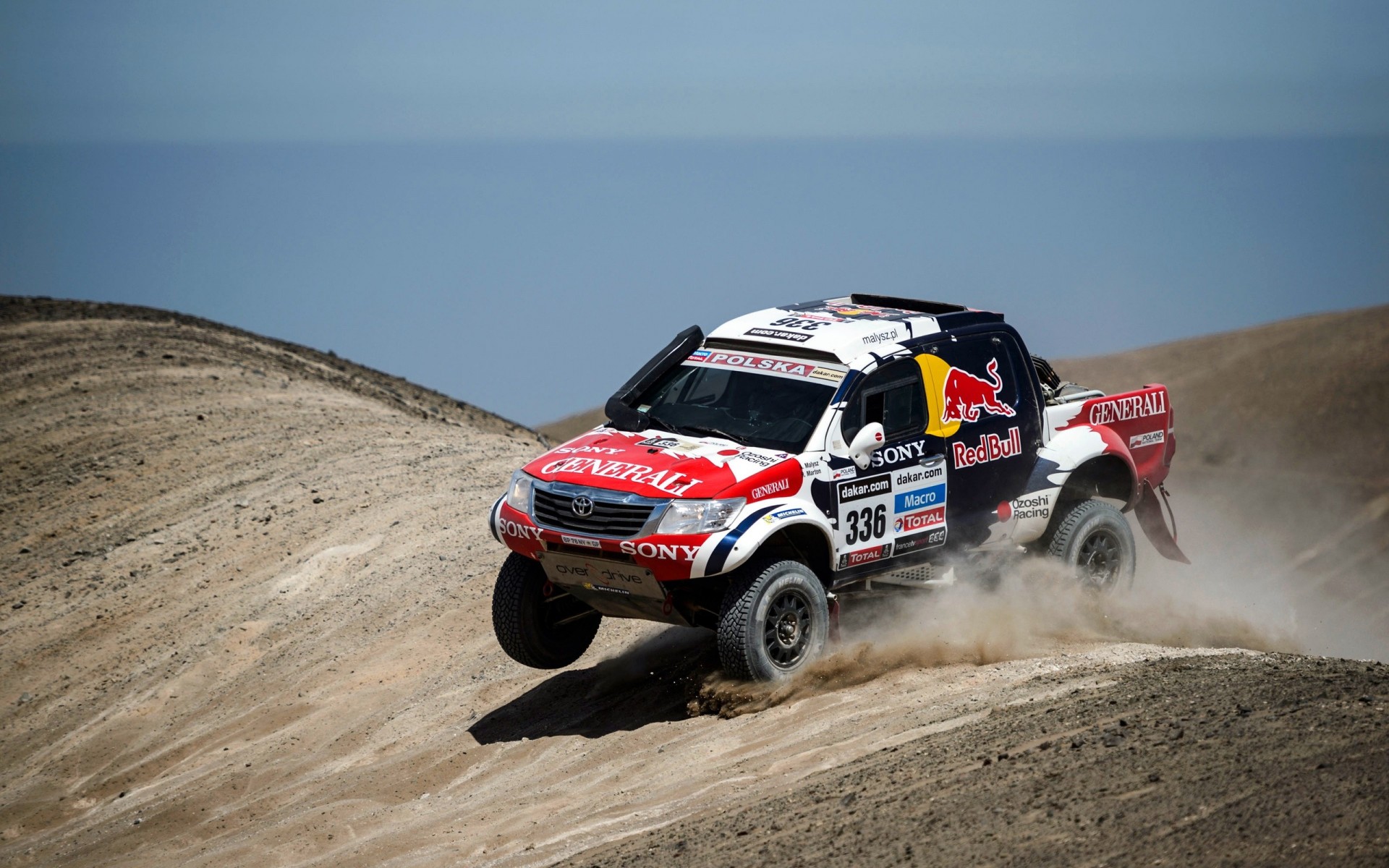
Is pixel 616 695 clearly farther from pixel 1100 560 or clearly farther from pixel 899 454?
pixel 1100 560

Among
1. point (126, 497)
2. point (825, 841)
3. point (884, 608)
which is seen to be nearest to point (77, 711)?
point (126, 497)

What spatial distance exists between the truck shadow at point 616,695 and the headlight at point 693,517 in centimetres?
137

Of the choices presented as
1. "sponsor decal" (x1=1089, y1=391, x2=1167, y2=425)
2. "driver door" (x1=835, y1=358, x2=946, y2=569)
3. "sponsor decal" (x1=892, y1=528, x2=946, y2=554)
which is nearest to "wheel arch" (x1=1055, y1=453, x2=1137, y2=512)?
"sponsor decal" (x1=1089, y1=391, x2=1167, y2=425)

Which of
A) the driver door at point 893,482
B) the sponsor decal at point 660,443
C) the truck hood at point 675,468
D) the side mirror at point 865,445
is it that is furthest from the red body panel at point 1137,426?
the sponsor decal at point 660,443

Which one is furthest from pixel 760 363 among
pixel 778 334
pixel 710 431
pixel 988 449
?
pixel 988 449

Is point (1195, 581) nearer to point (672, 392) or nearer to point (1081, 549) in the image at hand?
point (1081, 549)

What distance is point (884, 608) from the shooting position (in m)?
9.57

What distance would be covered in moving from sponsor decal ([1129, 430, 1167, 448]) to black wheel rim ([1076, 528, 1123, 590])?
87 centimetres

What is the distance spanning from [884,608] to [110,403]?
12963 millimetres

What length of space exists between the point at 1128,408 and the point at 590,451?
4515 mm

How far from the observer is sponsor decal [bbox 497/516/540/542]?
28.1 feet

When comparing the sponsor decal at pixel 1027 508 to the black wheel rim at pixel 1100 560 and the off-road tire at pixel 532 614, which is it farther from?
the off-road tire at pixel 532 614

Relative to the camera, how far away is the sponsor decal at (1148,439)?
35.7 feet

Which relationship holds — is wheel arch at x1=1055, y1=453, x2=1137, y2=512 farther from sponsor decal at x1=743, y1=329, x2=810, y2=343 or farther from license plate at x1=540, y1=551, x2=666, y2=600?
license plate at x1=540, y1=551, x2=666, y2=600
